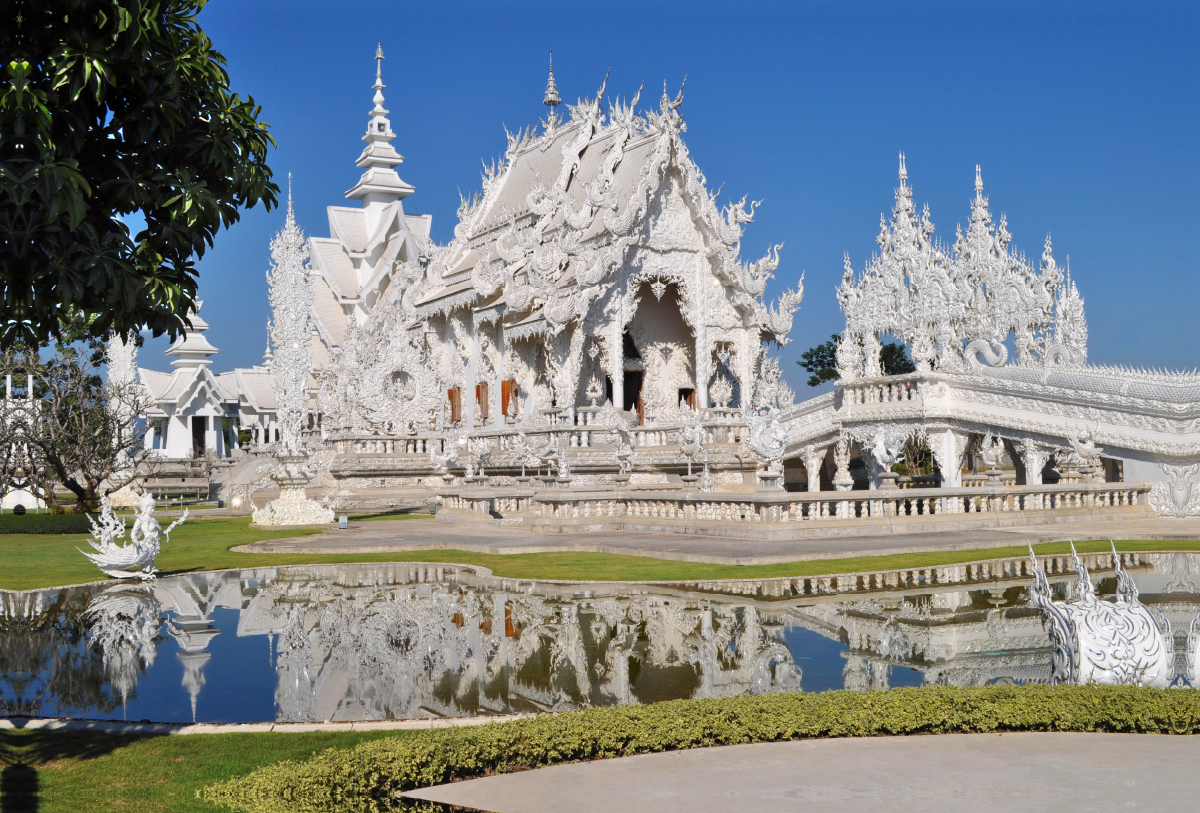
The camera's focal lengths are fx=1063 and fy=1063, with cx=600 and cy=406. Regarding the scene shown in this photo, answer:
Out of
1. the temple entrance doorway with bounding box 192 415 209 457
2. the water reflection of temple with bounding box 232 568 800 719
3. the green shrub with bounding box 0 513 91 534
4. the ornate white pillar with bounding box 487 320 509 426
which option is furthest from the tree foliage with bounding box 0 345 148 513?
the temple entrance doorway with bounding box 192 415 209 457

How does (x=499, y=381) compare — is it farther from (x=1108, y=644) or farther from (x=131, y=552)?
(x=1108, y=644)

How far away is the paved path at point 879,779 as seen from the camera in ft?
16.1

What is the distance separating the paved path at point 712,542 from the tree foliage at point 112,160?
32.6 feet

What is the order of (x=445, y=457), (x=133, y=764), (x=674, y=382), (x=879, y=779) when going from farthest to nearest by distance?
(x=674, y=382) → (x=445, y=457) → (x=133, y=764) → (x=879, y=779)

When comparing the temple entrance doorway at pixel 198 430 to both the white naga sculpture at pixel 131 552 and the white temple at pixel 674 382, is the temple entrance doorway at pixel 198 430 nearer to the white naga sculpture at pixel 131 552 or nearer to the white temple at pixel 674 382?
the white temple at pixel 674 382

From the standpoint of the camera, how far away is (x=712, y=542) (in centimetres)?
1694

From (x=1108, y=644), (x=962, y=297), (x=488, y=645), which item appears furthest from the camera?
(x=962, y=297)

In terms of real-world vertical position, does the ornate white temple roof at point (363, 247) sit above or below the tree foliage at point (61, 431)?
above

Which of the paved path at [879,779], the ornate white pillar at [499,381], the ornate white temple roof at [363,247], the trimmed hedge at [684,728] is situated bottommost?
the paved path at [879,779]

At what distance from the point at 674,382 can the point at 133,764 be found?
27.7 metres

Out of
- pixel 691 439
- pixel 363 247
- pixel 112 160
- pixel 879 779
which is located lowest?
pixel 879 779

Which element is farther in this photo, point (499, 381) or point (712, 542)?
point (499, 381)

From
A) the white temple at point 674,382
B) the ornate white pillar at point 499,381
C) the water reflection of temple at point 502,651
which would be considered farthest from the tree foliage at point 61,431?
the water reflection of temple at point 502,651

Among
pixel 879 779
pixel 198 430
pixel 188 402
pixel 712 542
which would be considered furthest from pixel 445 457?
pixel 198 430
